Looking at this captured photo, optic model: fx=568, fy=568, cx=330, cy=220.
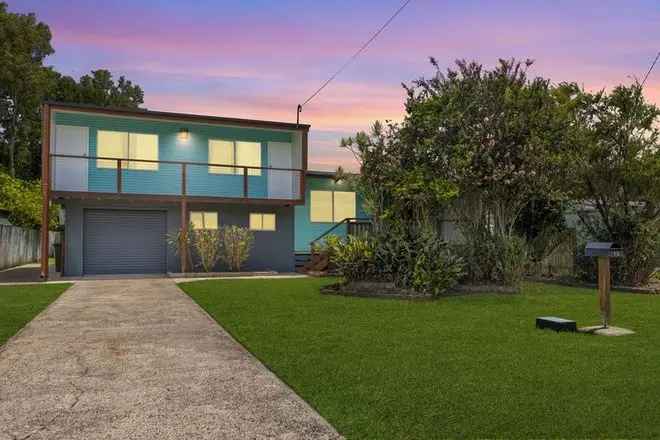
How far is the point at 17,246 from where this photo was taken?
985 inches

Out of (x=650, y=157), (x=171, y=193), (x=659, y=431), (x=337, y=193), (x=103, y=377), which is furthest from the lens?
(x=337, y=193)

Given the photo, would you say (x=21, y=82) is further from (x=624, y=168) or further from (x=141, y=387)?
(x=141, y=387)

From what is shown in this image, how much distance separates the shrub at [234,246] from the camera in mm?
18375

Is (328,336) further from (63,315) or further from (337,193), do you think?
(337,193)

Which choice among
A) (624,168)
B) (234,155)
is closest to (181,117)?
(234,155)

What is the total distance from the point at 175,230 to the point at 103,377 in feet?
46.9

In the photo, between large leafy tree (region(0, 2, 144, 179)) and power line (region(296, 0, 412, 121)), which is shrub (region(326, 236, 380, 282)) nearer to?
power line (region(296, 0, 412, 121))

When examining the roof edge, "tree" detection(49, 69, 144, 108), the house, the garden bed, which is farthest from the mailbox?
"tree" detection(49, 69, 144, 108)

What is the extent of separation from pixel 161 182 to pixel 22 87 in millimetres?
25312

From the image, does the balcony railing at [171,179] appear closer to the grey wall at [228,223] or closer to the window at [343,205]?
the grey wall at [228,223]

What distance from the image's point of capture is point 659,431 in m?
3.70

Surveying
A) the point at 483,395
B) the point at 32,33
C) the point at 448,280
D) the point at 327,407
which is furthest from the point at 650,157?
the point at 32,33

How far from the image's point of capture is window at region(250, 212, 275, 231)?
2009cm

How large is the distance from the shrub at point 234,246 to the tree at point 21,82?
84.3 ft
